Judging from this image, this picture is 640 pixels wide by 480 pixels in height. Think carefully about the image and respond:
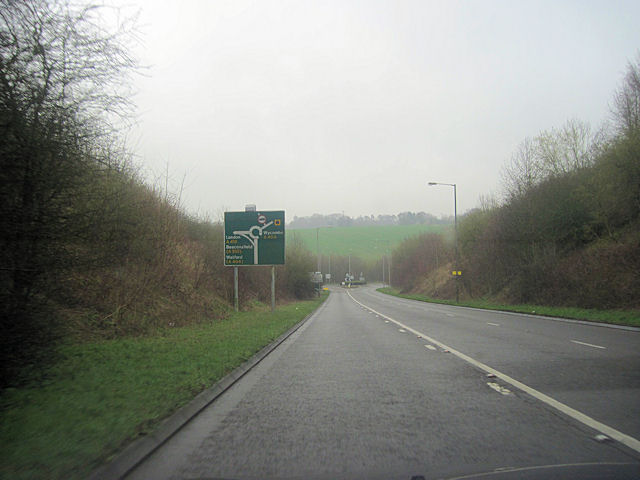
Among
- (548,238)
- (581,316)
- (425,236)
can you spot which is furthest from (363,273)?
(581,316)

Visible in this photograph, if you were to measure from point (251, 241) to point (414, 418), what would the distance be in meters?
19.6

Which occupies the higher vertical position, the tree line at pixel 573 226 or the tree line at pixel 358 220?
the tree line at pixel 358 220

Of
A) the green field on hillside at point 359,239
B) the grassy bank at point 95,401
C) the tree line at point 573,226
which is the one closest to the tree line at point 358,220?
the green field on hillside at point 359,239

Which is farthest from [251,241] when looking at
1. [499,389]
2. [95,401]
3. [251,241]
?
[499,389]

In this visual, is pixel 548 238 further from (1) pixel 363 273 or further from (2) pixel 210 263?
(1) pixel 363 273

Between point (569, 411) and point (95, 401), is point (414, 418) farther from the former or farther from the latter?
point (95, 401)

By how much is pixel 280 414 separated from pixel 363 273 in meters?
138

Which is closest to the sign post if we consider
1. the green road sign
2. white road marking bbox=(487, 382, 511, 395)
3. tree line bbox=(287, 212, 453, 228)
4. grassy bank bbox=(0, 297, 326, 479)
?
the green road sign

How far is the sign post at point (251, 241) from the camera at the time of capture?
24438 millimetres

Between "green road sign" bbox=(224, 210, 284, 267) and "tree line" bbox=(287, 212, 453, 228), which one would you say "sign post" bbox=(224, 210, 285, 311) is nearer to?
"green road sign" bbox=(224, 210, 284, 267)

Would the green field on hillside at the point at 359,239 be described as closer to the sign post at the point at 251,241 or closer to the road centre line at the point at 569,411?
the sign post at the point at 251,241

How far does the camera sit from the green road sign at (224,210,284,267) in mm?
24438

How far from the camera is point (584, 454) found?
4180mm

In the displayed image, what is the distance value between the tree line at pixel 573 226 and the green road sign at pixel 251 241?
16.2 m
